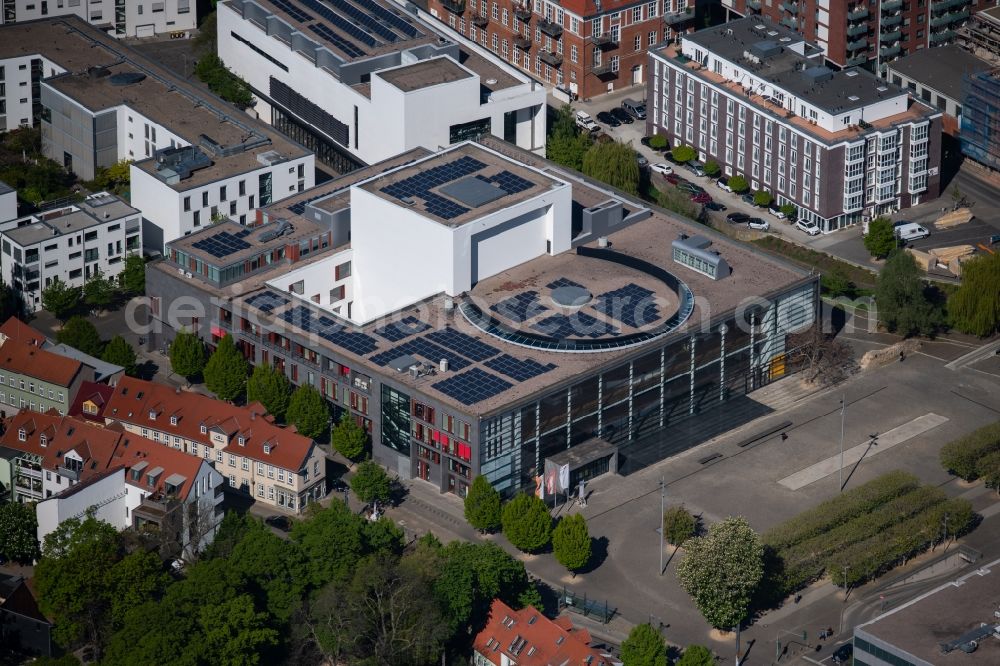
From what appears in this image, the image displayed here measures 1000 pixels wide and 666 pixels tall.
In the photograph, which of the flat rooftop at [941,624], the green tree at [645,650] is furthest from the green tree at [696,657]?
the flat rooftop at [941,624]

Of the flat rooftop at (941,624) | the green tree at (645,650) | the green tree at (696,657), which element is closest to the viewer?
the flat rooftop at (941,624)

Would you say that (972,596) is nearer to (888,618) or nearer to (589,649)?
(888,618)

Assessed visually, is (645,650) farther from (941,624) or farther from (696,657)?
(941,624)

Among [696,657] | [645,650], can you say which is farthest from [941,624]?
[645,650]

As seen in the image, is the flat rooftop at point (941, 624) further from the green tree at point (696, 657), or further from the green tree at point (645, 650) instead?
the green tree at point (645, 650)

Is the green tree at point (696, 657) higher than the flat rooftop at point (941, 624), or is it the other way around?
Result: the flat rooftop at point (941, 624)

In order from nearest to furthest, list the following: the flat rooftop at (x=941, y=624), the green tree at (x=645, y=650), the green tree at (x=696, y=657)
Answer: the flat rooftop at (x=941, y=624) < the green tree at (x=696, y=657) < the green tree at (x=645, y=650)

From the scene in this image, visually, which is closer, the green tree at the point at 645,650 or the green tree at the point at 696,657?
the green tree at the point at 696,657
